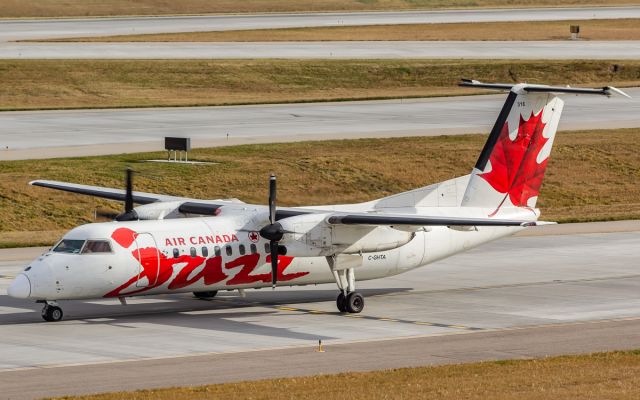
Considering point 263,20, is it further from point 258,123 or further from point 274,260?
point 274,260

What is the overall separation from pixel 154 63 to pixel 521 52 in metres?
32.4

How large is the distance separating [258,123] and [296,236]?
1593 inches

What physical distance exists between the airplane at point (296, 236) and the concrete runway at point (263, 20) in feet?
268

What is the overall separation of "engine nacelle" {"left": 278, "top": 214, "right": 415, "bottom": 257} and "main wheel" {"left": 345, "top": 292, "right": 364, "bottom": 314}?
1.27 m

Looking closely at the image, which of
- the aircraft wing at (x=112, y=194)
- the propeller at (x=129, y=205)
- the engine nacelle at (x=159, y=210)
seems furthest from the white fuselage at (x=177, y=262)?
the aircraft wing at (x=112, y=194)

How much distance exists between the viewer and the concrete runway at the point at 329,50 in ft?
333

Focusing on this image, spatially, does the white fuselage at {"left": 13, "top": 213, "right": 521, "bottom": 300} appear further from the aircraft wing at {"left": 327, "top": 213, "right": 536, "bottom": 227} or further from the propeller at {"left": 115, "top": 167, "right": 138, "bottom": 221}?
the aircraft wing at {"left": 327, "top": 213, "right": 536, "bottom": 227}

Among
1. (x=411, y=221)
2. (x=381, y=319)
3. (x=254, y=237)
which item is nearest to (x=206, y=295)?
(x=254, y=237)

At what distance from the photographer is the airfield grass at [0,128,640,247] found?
54969mm

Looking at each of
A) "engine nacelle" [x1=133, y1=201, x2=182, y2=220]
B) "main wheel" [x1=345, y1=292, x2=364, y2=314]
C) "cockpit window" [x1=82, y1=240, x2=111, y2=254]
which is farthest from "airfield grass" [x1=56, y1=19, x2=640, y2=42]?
"cockpit window" [x1=82, y1=240, x2=111, y2=254]

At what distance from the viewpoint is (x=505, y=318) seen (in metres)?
35.9

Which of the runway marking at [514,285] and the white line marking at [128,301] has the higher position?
the runway marking at [514,285]

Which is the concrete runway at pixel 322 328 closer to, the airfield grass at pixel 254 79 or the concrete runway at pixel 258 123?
the concrete runway at pixel 258 123

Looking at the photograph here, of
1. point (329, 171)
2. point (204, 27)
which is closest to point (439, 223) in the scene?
point (329, 171)
